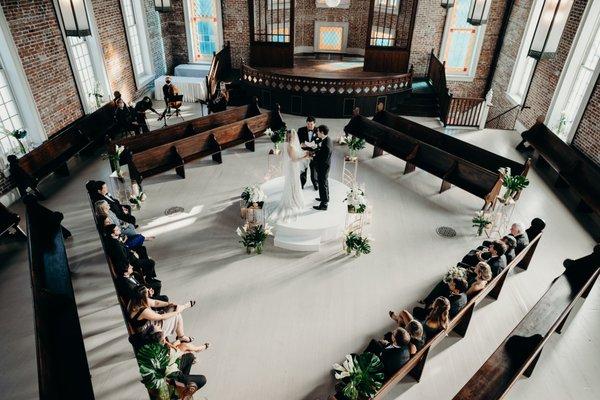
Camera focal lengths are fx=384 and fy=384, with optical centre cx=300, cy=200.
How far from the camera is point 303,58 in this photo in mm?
16016

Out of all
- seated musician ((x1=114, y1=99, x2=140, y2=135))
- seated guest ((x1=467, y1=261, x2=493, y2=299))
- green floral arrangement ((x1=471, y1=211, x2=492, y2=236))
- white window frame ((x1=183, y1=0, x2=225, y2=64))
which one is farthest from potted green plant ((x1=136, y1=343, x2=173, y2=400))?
white window frame ((x1=183, y1=0, x2=225, y2=64))

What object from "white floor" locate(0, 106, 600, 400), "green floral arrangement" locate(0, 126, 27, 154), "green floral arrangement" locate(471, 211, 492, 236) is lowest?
"white floor" locate(0, 106, 600, 400)

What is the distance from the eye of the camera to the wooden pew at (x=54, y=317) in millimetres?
3854

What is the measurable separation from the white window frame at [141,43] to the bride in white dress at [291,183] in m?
8.88

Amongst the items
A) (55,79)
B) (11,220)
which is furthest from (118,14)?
(11,220)

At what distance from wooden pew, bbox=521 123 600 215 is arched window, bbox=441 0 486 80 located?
5.97 meters

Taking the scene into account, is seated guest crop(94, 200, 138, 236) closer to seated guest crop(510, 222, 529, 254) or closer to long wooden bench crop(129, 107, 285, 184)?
long wooden bench crop(129, 107, 285, 184)

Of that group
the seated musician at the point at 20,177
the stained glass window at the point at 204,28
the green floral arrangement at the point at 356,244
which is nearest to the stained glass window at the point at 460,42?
the stained glass window at the point at 204,28

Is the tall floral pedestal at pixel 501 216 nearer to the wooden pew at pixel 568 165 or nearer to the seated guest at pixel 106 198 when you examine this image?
the wooden pew at pixel 568 165

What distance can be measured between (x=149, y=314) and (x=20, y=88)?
22.5ft

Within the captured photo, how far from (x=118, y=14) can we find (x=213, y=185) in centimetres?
754

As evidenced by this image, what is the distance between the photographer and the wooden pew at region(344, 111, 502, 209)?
797 centimetres

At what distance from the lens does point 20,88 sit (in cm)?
836

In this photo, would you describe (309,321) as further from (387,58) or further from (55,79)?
(387,58)
